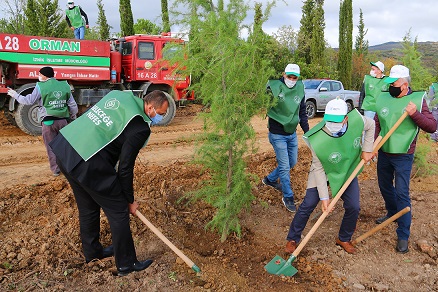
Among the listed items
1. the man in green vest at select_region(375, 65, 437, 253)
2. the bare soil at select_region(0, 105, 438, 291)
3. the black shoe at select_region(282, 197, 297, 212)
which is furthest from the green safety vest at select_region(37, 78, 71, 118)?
the man in green vest at select_region(375, 65, 437, 253)

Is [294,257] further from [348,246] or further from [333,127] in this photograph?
[333,127]

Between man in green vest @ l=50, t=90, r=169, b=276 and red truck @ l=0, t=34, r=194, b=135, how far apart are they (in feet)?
17.9

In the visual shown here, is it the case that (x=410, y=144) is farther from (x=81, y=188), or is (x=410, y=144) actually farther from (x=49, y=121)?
(x=49, y=121)

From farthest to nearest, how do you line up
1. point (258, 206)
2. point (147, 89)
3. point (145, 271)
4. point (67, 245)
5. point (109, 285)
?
point (147, 89)
point (258, 206)
point (67, 245)
point (145, 271)
point (109, 285)

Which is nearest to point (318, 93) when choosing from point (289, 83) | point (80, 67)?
point (80, 67)

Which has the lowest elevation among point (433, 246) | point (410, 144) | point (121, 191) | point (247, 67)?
point (433, 246)

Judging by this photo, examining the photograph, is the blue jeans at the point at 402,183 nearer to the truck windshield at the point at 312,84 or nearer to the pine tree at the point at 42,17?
the truck windshield at the point at 312,84

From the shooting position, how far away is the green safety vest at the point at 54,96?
6.07m

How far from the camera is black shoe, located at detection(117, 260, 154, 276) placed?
143 inches

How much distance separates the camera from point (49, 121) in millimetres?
6266

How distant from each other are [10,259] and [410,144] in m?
4.38

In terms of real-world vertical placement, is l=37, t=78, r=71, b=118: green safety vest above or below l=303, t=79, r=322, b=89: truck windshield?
below

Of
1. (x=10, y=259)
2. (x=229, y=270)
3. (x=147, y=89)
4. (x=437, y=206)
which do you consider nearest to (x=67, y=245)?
(x=10, y=259)

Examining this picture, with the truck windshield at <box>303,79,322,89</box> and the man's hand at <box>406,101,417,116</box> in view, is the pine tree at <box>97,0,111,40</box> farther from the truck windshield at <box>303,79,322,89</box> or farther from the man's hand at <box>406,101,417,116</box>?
the man's hand at <box>406,101,417,116</box>
